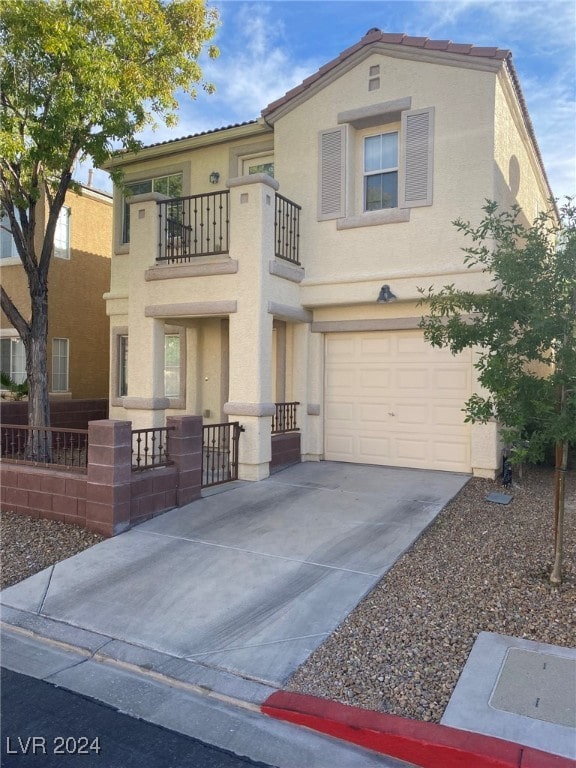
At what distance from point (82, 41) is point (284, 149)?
13.5ft

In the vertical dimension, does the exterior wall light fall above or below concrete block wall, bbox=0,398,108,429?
above

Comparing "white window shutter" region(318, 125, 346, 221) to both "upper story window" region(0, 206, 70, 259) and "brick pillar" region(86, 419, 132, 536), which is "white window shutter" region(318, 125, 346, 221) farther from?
"upper story window" region(0, 206, 70, 259)

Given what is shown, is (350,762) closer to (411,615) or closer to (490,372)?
(411,615)

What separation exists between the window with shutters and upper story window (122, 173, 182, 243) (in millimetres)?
3829

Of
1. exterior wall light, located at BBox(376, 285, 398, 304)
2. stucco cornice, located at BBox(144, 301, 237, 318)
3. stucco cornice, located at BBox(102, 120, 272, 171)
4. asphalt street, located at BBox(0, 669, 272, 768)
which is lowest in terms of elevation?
asphalt street, located at BBox(0, 669, 272, 768)

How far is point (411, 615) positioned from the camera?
4660 mm

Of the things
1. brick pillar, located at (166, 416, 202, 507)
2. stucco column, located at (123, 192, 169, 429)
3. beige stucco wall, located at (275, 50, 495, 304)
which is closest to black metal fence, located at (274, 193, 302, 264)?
beige stucco wall, located at (275, 50, 495, 304)

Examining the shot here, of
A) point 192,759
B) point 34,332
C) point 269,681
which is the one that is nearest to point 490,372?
point 269,681

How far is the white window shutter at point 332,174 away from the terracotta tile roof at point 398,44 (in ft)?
3.27

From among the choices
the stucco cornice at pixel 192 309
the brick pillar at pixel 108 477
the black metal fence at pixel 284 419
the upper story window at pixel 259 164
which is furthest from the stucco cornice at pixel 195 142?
the brick pillar at pixel 108 477

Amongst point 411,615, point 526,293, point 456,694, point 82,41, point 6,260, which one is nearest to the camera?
point 456,694

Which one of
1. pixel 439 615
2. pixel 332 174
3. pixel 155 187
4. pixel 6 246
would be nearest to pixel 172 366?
pixel 155 187

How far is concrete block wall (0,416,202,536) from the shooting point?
6.71m

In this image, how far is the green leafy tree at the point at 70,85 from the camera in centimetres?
764
